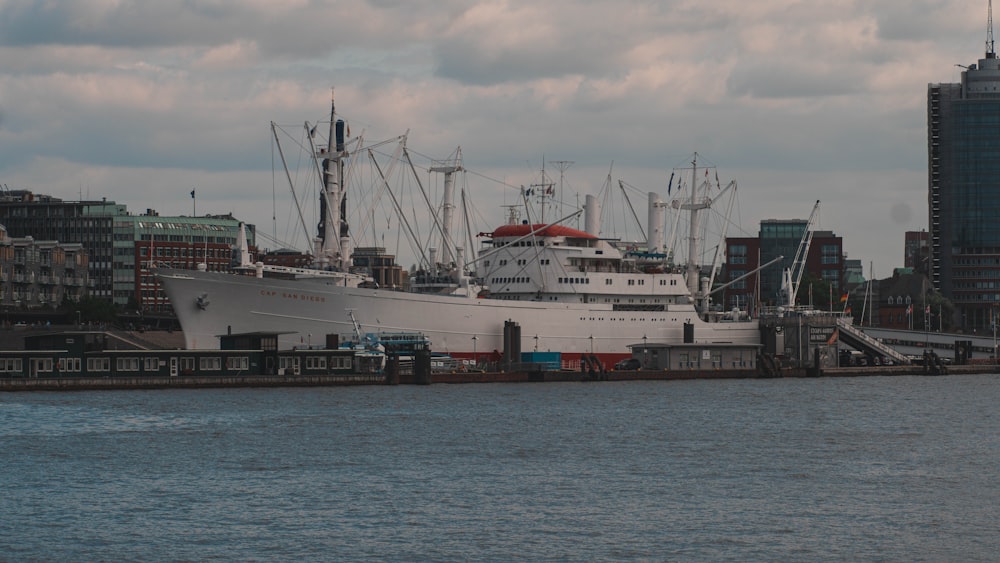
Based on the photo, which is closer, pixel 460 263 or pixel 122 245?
pixel 460 263

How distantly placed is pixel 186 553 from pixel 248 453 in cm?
1995

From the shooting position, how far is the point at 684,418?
249 ft

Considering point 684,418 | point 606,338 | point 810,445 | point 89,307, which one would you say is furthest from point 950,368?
point 89,307

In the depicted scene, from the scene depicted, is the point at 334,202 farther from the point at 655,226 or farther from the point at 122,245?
the point at 122,245

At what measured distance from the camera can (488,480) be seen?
168ft

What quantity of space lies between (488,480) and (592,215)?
75988 millimetres

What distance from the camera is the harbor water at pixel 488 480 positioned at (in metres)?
39.8

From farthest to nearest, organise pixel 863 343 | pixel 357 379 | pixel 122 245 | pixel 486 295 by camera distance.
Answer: pixel 122 245, pixel 863 343, pixel 486 295, pixel 357 379

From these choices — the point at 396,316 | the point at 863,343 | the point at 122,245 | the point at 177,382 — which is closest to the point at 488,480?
the point at 177,382

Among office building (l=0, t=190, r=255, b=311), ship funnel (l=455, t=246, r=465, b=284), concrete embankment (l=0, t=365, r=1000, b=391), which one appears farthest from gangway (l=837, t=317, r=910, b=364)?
office building (l=0, t=190, r=255, b=311)

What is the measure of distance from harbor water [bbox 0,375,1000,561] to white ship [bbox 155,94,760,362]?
850 inches

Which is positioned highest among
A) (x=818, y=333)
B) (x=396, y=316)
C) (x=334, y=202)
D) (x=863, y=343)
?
(x=334, y=202)

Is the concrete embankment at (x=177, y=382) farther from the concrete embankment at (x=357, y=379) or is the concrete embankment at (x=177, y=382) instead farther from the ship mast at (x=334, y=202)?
the ship mast at (x=334, y=202)

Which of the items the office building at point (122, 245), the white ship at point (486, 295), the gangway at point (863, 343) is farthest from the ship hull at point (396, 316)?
the office building at point (122, 245)
